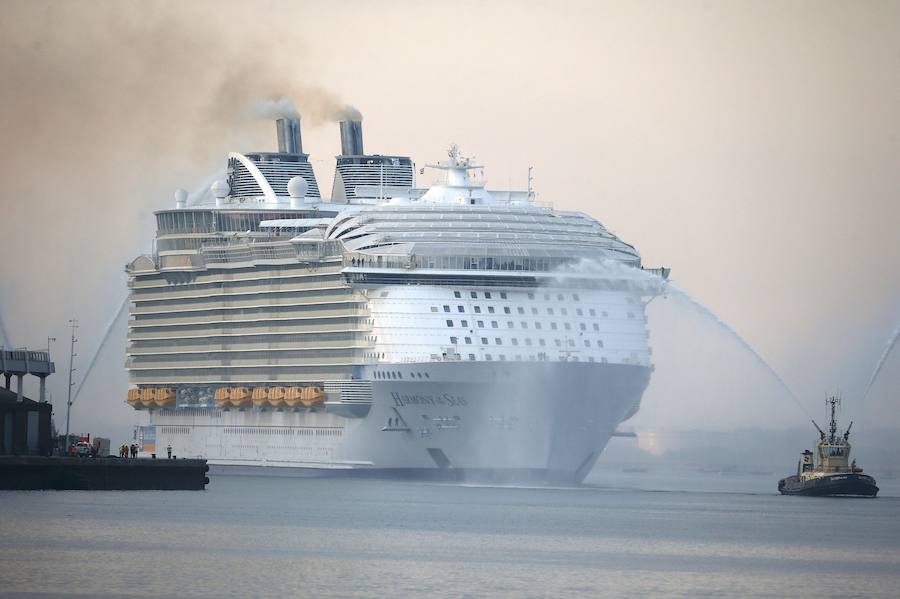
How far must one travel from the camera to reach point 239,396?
437ft

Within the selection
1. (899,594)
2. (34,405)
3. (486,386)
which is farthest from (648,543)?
(34,405)

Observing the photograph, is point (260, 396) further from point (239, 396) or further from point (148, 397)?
point (148, 397)

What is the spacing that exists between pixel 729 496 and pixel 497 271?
23.8 metres

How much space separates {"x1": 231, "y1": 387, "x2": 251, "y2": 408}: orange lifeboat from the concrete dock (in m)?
11.5

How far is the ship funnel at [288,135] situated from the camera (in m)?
148

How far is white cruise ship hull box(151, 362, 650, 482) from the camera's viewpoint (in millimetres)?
116812

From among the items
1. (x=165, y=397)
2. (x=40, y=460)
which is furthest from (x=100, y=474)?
(x=165, y=397)

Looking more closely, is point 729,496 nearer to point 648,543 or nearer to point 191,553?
point 648,543

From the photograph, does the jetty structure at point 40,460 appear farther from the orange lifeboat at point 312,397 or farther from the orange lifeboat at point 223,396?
the orange lifeboat at point 223,396

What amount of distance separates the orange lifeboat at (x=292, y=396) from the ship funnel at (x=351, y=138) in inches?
910

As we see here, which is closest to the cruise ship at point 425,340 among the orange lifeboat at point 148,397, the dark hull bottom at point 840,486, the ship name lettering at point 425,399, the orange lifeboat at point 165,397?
the ship name lettering at point 425,399

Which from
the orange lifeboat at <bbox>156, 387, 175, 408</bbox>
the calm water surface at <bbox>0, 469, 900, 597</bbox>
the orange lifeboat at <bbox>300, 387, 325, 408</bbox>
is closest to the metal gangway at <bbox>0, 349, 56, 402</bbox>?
the calm water surface at <bbox>0, 469, 900, 597</bbox>

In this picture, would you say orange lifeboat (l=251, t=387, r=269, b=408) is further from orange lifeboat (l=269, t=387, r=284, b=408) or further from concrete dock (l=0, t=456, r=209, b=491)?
concrete dock (l=0, t=456, r=209, b=491)

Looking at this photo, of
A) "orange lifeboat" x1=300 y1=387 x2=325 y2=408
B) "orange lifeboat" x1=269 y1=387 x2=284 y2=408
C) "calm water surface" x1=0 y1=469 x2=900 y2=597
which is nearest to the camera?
"calm water surface" x1=0 y1=469 x2=900 y2=597
